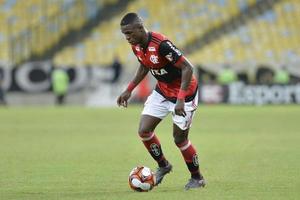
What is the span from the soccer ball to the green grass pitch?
116 millimetres

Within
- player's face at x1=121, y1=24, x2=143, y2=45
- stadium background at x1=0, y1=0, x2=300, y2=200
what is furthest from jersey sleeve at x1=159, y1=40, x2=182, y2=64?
stadium background at x1=0, y1=0, x2=300, y2=200

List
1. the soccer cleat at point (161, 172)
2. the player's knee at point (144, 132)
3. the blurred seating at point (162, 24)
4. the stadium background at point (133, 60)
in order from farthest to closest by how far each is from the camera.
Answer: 1. the blurred seating at point (162, 24)
2. the stadium background at point (133, 60)
3. the soccer cleat at point (161, 172)
4. the player's knee at point (144, 132)

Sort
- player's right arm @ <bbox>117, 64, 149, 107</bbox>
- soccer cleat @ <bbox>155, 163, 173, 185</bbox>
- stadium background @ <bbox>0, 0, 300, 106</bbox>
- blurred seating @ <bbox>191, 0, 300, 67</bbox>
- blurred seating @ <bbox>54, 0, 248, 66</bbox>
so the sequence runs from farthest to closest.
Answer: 1. blurred seating @ <bbox>54, 0, 248, 66</bbox>
2. stadium background @ <bbox>0, 0, 300, 106</bbox>
3. blurred seating @ <bbox>191, 0, 300, 67</bbox>
4. player's right arm @ <bbox>117, 64, 149, 107</bbox>
5. soccer cleat @ <bbox>155, 163, 173, 185</bbox>

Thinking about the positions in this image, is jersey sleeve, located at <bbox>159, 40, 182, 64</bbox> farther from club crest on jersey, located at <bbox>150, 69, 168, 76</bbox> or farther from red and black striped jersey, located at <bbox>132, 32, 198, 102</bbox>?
club crest on jersey, located at <bbox>150, 69, 168, 76</bbox>

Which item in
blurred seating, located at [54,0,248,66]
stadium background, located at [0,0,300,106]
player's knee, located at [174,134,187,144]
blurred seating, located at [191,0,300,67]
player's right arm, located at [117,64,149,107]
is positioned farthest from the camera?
blurred seating, located at [54,0,248,66]

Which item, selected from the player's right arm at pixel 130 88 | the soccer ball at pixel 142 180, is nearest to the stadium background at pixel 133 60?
the player's right arm at pixel 130 88

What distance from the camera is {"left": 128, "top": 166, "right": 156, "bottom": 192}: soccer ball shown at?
30.0 feet

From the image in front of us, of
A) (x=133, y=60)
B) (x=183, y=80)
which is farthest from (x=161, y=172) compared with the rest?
(x=133, y=60)

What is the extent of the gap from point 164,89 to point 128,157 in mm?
3901

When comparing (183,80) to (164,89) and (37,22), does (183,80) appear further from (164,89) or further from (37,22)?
(37,22)

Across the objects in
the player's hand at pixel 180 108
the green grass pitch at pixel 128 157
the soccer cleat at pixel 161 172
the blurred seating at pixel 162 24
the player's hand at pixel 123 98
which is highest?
the player's hand at pixel 180 108

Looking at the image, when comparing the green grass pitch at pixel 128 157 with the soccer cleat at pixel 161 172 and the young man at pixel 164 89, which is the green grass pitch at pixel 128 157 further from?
the young man at pixel 164 89

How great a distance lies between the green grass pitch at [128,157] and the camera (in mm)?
9055

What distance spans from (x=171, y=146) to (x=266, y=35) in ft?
67.7
